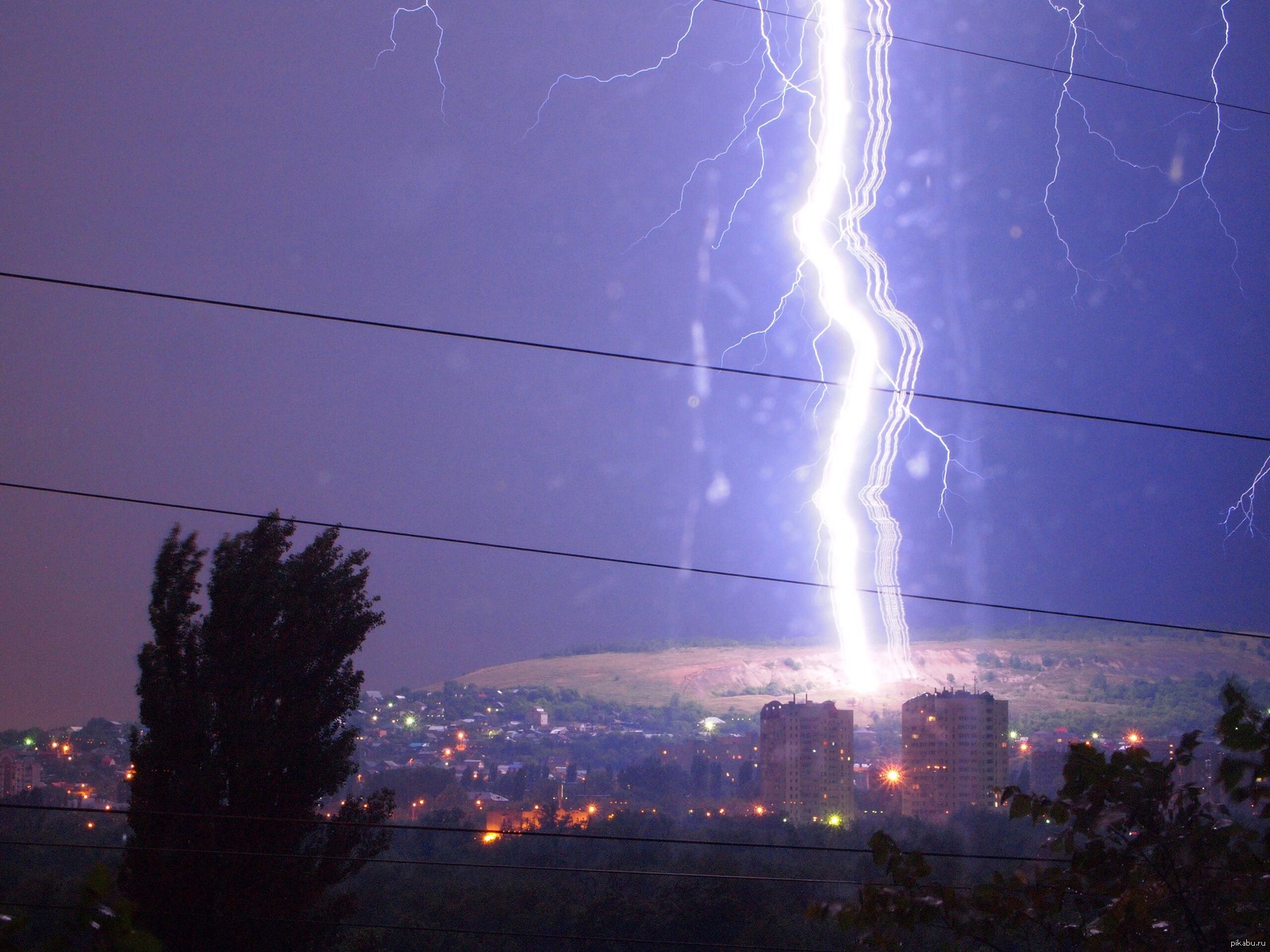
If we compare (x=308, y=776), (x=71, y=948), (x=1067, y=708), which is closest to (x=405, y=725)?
(x=308, y=776)

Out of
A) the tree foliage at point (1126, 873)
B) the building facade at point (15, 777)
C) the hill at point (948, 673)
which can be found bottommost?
the building facade at point (15, 777)

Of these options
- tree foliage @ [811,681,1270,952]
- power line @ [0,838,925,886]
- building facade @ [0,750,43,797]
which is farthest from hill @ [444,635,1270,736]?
tree foliage @ [811,681,1270,952]

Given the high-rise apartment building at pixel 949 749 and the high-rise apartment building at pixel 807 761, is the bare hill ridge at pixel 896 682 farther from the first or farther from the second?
the high-rise apartment building at pixel 949 749

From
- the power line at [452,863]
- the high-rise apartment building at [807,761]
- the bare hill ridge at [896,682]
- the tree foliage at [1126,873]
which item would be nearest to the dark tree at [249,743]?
the power line at [452,863]

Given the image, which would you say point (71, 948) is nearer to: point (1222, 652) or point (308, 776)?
point (308, 776)

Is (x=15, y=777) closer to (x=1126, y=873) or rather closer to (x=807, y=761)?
(x=807, y=761)

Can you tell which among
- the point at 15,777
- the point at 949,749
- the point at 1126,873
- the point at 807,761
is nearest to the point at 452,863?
the point at 1126,873

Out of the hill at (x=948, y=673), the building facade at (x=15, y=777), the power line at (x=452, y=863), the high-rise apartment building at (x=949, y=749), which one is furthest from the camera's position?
the hill at (x=948, y=673)
